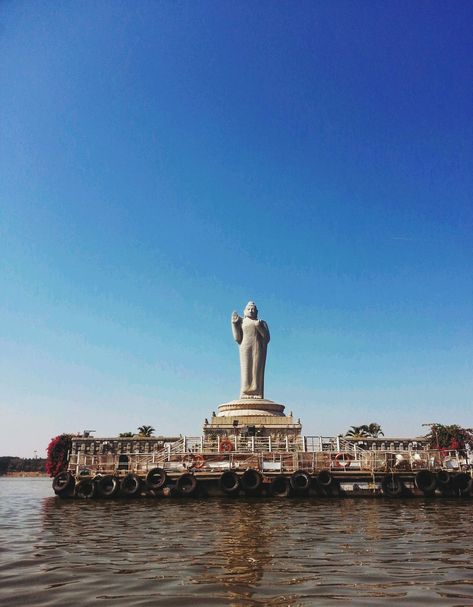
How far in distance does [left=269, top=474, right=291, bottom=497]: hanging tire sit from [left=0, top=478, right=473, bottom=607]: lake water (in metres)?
7.48

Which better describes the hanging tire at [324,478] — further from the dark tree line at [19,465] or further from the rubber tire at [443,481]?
the dark tree line at [19,465]

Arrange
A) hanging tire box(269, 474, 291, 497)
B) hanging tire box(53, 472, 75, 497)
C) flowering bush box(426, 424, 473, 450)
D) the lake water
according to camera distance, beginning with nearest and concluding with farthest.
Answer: the lake water, hanging tire box(269, 474, 291, 497), hanging tire box(53, 472, 75, 497), flowering bush box(426, 424, 473, 450)

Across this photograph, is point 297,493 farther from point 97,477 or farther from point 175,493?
point 97,477

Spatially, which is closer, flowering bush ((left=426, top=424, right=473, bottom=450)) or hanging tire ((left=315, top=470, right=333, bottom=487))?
hanging tire ((left=315, top=470, right=333, bottom=487))

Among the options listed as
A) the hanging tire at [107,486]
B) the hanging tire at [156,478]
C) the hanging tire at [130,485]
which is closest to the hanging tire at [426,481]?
the hanging tire at [156,478]

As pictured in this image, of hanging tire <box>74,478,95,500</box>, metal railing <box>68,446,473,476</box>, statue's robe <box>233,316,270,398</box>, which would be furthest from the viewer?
statue's robe <box>233,316,270,398</box>

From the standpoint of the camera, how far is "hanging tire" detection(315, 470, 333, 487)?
24.9 meters

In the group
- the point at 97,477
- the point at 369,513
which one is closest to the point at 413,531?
the point at 369,513

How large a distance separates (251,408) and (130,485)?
14.0 metres

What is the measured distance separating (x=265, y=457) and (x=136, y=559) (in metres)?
18.1

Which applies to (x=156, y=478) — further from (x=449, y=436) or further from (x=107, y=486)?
(x=449, y=436)

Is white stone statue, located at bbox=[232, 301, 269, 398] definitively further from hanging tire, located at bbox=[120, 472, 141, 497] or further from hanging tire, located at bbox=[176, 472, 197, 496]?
hanging tire, located at bbox=[120, 472, 141, 497]

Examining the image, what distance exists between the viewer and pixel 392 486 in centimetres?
2531

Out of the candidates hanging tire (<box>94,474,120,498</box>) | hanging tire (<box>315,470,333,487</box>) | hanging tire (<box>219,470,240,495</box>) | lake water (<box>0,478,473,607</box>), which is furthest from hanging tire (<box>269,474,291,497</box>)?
hanging tire (<box>94,474,120,498</box>)
